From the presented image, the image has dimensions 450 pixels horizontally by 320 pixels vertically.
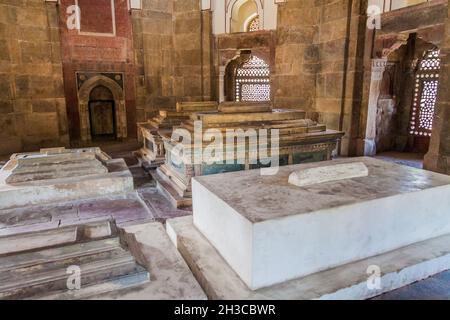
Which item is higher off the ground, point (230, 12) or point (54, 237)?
point (230, 12)

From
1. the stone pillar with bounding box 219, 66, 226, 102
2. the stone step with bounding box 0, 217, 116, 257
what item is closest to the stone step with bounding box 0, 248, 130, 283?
the stone step with bounding box 0, 217, 116, 257

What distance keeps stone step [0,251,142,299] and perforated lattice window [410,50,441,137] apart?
6963 millimetres

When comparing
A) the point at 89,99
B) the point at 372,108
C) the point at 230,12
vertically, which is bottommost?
the point at 372,108

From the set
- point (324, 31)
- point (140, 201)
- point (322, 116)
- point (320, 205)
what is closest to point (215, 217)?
point (320, 205)

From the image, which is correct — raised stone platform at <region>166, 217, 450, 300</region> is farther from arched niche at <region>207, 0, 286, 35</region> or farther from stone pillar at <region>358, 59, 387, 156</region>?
arched niche at <region>207, 0, 286, 35</region>

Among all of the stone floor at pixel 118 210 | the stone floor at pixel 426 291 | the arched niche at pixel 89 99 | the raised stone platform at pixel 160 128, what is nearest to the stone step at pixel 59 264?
the stone floor at pixel 118 210

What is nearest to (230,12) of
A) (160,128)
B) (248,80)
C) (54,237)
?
(248,80)

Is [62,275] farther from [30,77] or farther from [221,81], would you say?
[221,81]

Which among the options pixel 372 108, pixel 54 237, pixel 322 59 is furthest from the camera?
pixel 322 59

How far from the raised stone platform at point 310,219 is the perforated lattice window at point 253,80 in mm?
6654

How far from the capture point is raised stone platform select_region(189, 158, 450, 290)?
1.66 meters

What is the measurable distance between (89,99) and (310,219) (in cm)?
772

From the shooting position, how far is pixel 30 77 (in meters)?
6.78

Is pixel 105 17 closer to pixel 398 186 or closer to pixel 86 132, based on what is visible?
pixel 86 132
